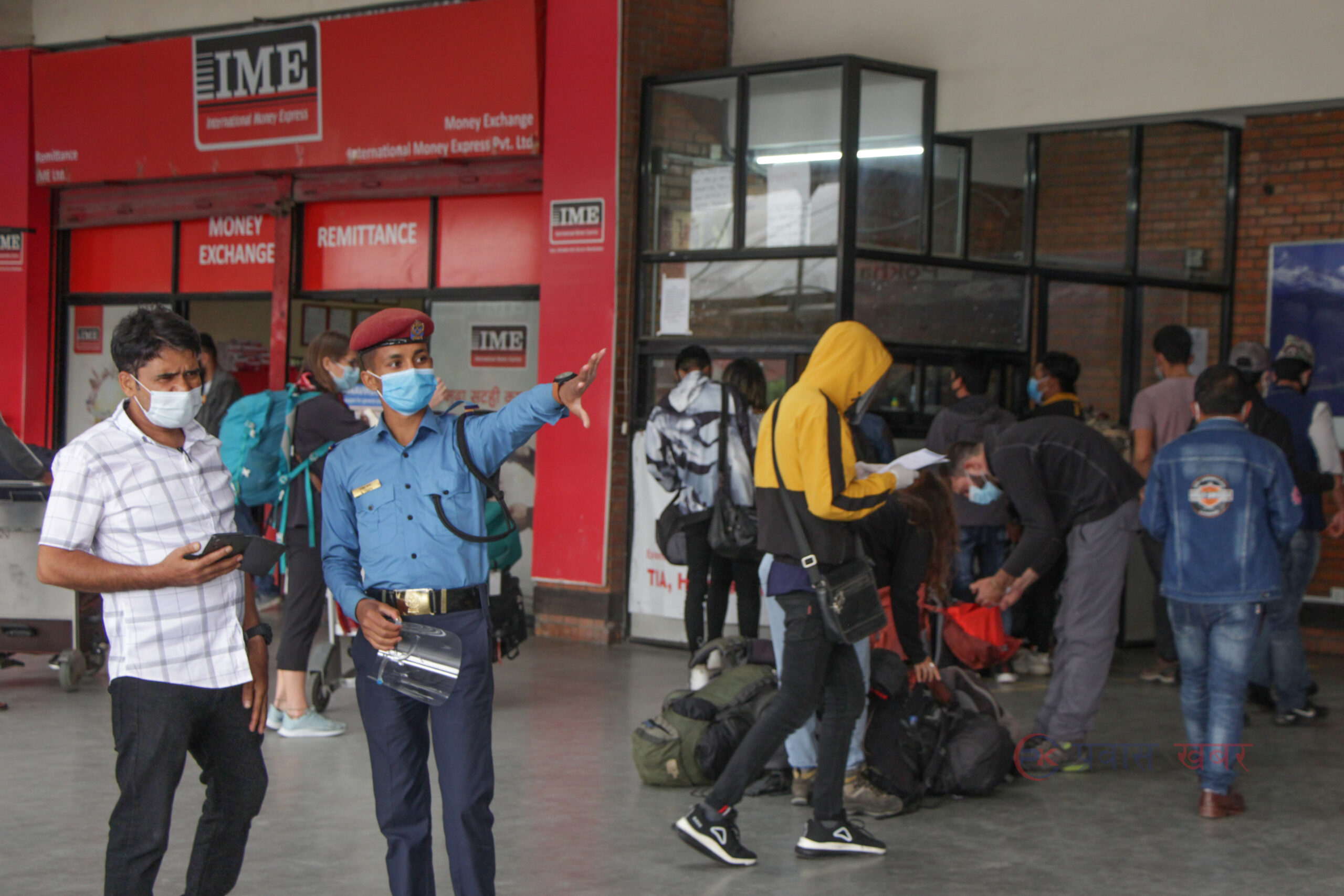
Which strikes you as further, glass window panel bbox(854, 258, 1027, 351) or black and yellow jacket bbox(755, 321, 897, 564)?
glass window panel bbox(854, 258, 1027, 351)

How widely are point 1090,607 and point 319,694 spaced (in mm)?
3683

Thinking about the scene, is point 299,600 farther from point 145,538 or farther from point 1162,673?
point 1162,673

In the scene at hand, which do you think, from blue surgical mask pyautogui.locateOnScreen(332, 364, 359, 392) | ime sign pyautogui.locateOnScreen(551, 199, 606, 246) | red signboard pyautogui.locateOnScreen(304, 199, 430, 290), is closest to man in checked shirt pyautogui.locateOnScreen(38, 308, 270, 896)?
blue surgical mask pyautogui.locateOnScreen(332, 364, 359, 392)

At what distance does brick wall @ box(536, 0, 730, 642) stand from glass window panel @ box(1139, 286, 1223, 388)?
3.65 meters

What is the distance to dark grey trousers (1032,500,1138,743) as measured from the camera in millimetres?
5699

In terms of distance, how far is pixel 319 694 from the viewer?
6746 mm

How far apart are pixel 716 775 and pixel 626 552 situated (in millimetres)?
3631

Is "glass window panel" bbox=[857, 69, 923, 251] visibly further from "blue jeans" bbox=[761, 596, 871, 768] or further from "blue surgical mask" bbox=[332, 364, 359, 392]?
"blue jeans" bbox=[761, 596, 871, 768]

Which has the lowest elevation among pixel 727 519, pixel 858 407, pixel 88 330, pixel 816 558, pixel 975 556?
pixel 975 556

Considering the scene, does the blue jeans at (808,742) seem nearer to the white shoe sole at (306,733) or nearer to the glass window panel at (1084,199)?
the white shoe sole at (306,733)

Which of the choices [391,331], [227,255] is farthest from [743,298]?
[391,331]

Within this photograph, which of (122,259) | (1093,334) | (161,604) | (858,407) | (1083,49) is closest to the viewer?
(161,604)

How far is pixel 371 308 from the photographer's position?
1175cm

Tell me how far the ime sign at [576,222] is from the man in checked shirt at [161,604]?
5.70 m
